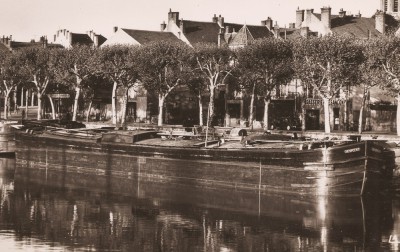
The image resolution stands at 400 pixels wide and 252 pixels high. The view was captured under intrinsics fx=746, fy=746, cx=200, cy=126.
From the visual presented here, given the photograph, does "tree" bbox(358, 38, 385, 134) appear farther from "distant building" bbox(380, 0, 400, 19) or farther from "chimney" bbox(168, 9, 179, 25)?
"chimney" bbox(168, 9, 179, 25)

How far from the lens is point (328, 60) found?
6391 cm

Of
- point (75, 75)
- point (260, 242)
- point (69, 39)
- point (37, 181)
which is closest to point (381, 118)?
point (75, 75)

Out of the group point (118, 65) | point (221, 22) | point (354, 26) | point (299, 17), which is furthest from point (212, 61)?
point (221, 22)

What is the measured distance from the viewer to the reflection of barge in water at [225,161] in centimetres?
4244

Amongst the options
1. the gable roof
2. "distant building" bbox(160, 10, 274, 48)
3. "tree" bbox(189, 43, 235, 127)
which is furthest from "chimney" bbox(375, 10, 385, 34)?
"tree" bbox(189, 43, 235, 127)

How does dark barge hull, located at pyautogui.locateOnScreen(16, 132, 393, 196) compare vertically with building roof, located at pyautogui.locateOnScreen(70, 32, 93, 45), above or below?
below

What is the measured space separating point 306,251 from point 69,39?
9806 centimetres

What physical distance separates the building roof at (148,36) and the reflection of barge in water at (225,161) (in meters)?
36.1

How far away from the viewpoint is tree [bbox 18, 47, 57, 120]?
3275 inches

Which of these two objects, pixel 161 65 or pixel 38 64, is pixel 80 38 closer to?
pixel 38 64

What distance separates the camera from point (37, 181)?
173 feet

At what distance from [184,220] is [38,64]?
165ft

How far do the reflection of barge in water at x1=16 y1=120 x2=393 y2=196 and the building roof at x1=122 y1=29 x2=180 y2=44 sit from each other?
36.1 metres

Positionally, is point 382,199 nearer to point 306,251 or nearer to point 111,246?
point 306,251
